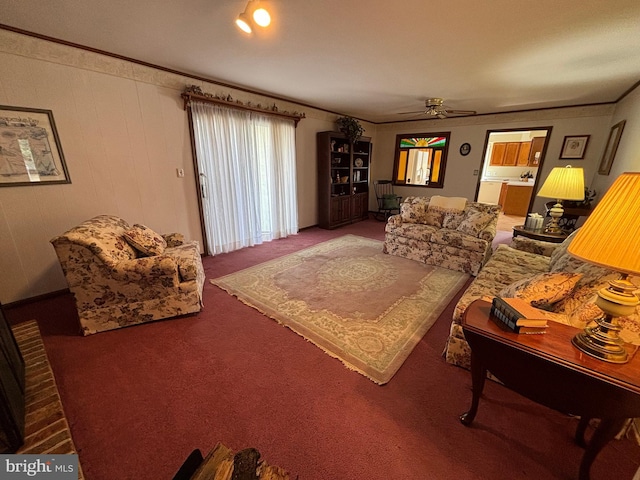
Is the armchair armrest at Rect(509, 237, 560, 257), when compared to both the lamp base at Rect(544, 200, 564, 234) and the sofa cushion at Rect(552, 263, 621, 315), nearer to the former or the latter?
the lamp base at Rect(544, 200, 564, 234)

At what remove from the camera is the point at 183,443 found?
53.1 inches

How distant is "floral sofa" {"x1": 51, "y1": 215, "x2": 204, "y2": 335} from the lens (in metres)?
2.01

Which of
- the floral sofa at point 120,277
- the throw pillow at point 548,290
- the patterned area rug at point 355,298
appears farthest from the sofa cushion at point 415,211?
the floral sofa at point 120,277

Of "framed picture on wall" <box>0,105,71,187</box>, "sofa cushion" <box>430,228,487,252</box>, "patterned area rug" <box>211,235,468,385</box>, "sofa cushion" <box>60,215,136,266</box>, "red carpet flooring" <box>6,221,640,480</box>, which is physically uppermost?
"framed picture on wall" <box>0,105,71,187</box>

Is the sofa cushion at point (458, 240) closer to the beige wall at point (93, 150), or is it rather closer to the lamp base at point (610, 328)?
the beige wall at point (93, 150)

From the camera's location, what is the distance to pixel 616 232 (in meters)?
0.92

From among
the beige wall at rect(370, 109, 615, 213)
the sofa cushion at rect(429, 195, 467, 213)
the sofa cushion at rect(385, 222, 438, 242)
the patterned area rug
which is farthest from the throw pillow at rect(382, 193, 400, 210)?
the patterned area rug

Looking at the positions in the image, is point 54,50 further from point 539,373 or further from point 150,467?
point 539,373

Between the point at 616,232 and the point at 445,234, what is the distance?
272cm

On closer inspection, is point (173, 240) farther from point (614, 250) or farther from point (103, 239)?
point (614, 250)

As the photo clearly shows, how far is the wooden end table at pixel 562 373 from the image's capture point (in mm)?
991

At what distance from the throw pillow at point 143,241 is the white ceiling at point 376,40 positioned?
171 centimetres

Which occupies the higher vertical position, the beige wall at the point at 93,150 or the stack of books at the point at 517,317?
the beige wall at the point at 93,150

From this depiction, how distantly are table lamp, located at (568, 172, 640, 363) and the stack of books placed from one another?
155 mm
